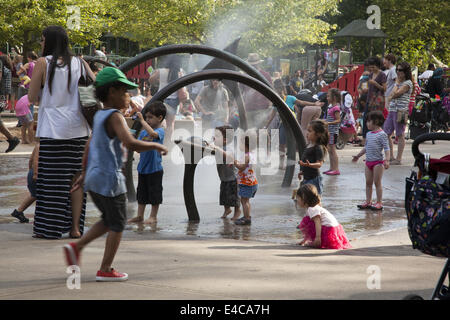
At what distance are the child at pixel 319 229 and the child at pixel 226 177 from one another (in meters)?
1.53

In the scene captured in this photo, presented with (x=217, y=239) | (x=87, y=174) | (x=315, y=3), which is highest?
(x=315, y=3)

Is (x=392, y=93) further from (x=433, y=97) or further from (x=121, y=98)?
(x=121, y=98)

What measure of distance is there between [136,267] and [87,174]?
89 cm

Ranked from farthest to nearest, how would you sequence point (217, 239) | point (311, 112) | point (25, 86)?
point (25, 86), point (311, 112), point (217, 239)

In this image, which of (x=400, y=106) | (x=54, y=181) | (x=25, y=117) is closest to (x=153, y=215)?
(x=54, y=181)

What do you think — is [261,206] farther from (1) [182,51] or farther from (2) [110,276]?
(2) [110,276]

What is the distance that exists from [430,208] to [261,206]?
5.50m

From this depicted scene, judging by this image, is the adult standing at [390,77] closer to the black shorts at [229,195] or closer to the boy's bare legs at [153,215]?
the black shorts at [229,195]

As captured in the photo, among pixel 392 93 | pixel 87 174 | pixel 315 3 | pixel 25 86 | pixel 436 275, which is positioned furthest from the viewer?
pixel 315 3

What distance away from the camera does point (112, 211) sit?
5.15 m

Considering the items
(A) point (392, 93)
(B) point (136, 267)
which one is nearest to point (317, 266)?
(B) point (136, 267)

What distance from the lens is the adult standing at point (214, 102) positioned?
13297 millimetres

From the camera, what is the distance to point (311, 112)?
43.8 feet

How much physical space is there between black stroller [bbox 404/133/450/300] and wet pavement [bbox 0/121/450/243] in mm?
3237
